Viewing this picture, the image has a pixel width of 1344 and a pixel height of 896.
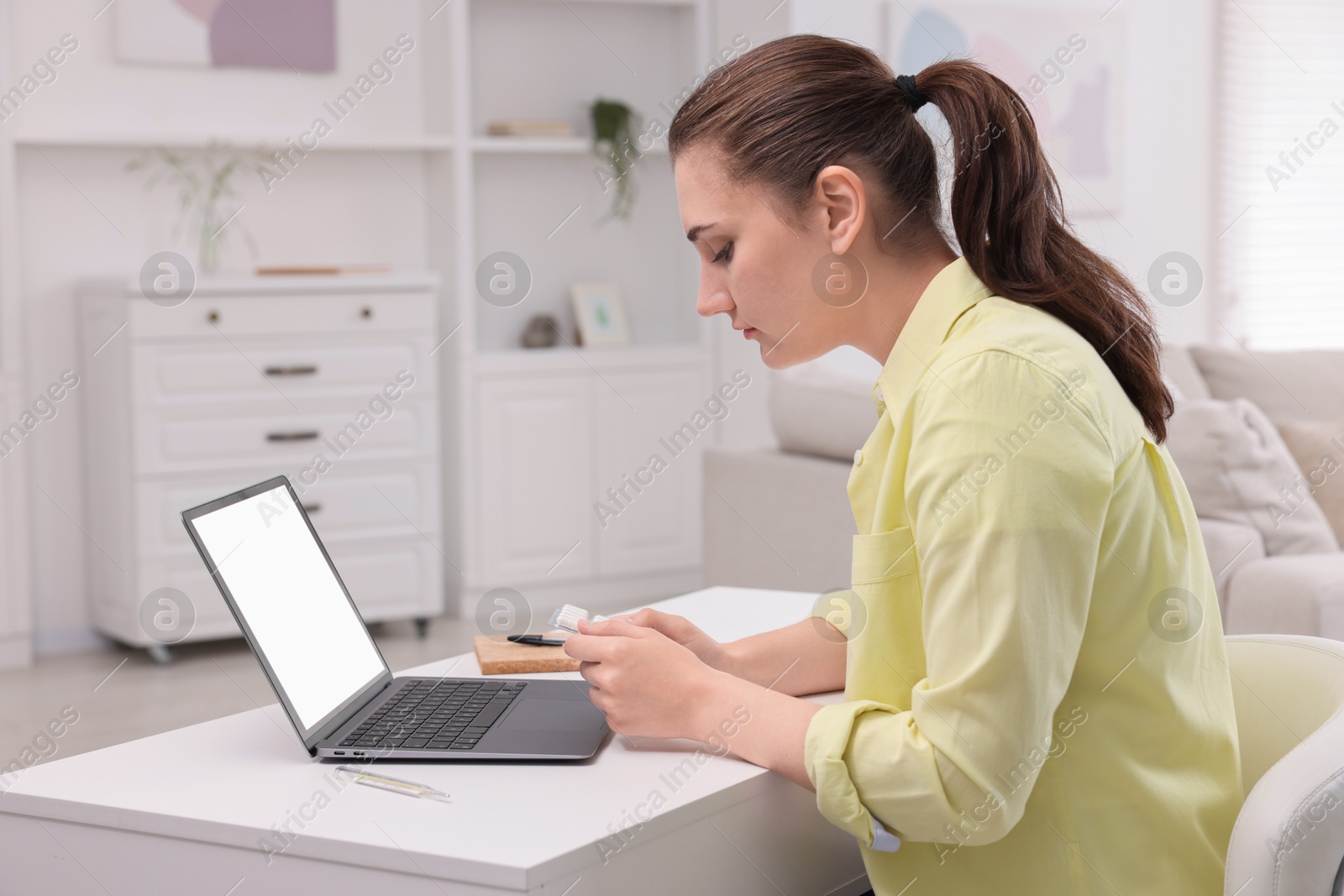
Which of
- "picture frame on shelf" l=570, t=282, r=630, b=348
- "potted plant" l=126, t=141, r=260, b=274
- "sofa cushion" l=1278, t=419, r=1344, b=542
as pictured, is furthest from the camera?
"picture frame on shelf" l=570, t=282, r=630, b=348

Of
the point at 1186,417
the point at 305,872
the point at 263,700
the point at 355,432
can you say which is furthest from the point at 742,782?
the point at 355,432

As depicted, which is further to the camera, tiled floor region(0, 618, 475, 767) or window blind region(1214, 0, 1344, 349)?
window blind region(1214, 0, 1344, 349)

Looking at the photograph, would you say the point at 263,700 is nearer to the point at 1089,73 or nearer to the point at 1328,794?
the point at 1328,794

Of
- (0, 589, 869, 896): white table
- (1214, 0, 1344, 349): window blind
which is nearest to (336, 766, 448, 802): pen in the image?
(0, 589, 869, 896): white table

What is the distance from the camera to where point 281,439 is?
417 cm

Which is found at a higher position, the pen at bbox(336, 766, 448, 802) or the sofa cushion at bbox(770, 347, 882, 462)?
the pen at bbox(336, 766, 448, 802)

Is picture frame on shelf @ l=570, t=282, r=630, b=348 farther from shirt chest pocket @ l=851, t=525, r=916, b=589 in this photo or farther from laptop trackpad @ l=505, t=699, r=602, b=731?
shirt chest pocket @ l=851, t=525, r=916, b=589

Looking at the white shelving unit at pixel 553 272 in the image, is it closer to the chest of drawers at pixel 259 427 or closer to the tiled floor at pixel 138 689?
the chest of drawers at pixel 259 427

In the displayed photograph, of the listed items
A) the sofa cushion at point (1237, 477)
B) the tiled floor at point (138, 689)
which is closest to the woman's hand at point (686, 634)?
the sofa cushion at point (1237, 477)

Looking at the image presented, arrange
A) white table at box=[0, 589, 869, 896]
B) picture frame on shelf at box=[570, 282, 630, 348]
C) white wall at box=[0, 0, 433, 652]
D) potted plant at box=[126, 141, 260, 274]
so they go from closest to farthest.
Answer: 1. white table at box=[0, 589, 869, 896]
2. white wall at box=[0, 0, 433, 652]
3. potted plant at box=[126, 141, 260, 274]
4. picture frame on shelf at box=[570, 282, 630, 348]

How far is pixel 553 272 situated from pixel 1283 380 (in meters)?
2.56

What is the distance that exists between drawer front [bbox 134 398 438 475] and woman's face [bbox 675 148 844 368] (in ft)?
10.4

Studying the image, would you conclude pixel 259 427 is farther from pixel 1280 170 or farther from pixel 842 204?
pixel 1280 170

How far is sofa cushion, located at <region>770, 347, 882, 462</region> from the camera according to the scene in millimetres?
3234
